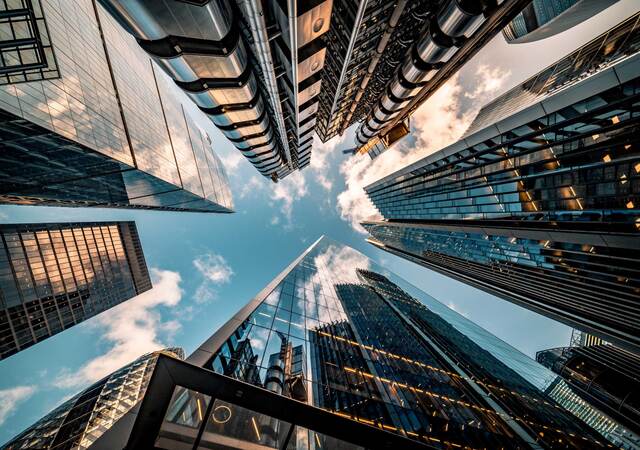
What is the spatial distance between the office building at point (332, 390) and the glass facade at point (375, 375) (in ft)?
0.25

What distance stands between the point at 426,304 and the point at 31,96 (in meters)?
60.3

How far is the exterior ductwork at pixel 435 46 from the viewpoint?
12227 millimetres

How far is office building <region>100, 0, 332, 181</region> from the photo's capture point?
7461 millimetres

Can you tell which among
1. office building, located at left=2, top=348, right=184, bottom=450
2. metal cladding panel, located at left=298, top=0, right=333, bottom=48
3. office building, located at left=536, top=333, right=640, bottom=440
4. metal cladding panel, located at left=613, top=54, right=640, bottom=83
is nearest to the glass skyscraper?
office building, located at left=536, top=333, right=640, bottom=440

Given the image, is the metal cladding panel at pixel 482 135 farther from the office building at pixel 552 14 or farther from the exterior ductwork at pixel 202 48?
the exterior ductwork at pixel 202 48

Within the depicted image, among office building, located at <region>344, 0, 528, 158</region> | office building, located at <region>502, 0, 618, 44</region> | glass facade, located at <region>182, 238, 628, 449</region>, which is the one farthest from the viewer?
office building, located at <region>502, 0, 618, 44</region>

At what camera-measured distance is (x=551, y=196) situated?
61.1 feet

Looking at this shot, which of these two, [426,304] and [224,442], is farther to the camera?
[426,304]

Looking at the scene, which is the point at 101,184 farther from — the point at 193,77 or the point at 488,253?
the point at 488,253

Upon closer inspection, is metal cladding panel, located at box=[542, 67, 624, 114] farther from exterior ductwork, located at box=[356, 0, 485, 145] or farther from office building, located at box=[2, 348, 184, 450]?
office building, located at box=[2, 348, 184, 450]

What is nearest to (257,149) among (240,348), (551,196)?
(240,348)

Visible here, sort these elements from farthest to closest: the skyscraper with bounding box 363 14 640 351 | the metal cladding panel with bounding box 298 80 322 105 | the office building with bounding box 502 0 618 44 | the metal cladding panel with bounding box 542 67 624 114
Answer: the office building with bounding box 502 0 618 44 < the metal cladding panel with bounding box 298 80 322 105 < the skyscraper with bounding box 363 14 640 351 < the metal cladding panel with bounding box 542 67 624 114

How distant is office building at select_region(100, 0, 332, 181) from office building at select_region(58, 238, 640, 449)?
10650 millimetres

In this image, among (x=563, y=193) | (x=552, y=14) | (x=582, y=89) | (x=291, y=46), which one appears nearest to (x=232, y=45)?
(x=291, y=46)
